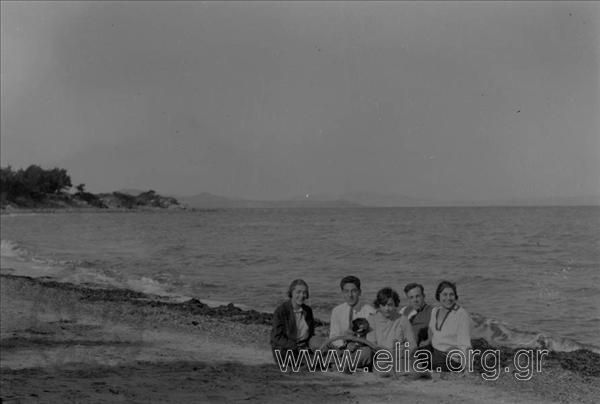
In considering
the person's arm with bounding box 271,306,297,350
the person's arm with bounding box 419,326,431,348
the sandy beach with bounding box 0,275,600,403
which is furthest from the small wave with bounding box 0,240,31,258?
the person's arm with bounding box 419,326,431,348

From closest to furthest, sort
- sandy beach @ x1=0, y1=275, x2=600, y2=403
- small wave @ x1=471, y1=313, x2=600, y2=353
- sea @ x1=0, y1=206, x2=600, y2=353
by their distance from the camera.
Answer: sandy beach @ x1=0, y1=275, x2=600, y2=403 < small wave @ x1=471, y1=313, x2=600, y2=353 < sea @ x1=0, y1=206, x2=600, y2=353

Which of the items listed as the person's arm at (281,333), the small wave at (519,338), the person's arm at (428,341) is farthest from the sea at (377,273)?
the person's arm at (281,333)

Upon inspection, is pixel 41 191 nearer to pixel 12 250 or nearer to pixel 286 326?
pixel 12 250

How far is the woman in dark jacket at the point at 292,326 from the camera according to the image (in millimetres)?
7152

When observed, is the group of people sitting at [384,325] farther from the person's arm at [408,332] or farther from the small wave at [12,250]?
the small wave at [12,250]

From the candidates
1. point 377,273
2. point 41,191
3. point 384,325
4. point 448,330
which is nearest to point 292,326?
→ point 384,325

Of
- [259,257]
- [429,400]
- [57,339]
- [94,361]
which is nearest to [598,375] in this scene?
[429,400]

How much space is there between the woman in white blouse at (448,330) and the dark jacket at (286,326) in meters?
1.39

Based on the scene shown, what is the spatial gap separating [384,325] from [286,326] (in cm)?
111

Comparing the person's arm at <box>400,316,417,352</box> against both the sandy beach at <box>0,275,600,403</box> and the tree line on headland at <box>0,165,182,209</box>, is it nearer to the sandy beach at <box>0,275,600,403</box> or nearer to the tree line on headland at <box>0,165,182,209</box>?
the sandy beach at <box>0,275,600,403</box>

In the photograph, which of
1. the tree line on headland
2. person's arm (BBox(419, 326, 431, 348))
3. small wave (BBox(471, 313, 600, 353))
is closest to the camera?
person's arm (BBox(419, 326, 431, 348))

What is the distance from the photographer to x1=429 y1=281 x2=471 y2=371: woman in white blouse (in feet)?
21.5

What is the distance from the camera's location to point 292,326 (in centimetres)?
717

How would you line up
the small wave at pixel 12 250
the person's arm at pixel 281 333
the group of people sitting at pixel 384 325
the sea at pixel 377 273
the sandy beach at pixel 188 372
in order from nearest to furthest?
the sandy beach at pixel 188 372 < the group of people sitting at pixel 384 325 < the person's arm at pixel 281 333 < the sea at pixel 377 273 < the small wave at pixel 12 250
